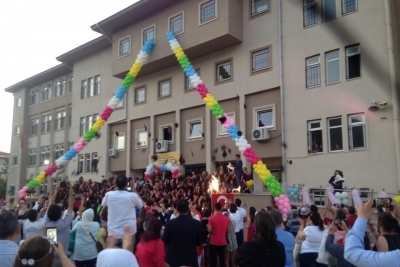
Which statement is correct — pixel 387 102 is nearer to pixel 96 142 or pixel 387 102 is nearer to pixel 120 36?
pixel 120 36

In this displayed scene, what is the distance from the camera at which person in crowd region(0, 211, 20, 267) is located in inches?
147

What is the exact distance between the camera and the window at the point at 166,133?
2598 centimetres

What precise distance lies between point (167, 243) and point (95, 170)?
25192mm

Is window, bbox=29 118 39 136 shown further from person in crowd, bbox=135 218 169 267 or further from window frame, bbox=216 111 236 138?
person in crowd, bbox=135 218 169 267

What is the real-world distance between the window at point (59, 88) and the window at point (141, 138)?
13.0 metres

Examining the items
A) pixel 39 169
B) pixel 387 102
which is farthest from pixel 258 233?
pixel 39 169

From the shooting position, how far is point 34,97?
137ft

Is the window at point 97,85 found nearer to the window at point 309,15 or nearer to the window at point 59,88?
the window at point 59,88

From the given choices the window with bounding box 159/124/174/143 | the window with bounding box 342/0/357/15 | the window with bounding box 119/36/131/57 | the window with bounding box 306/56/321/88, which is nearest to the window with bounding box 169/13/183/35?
the window with bounding box 119/36/131/57

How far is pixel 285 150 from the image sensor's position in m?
19.3

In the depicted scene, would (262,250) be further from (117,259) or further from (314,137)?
(314,137)

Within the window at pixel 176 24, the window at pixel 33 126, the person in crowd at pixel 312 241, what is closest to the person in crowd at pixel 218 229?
the person in crowd at pixel 312 241

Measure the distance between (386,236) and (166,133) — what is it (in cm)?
2281

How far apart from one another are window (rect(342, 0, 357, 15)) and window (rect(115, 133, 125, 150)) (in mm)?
17569
